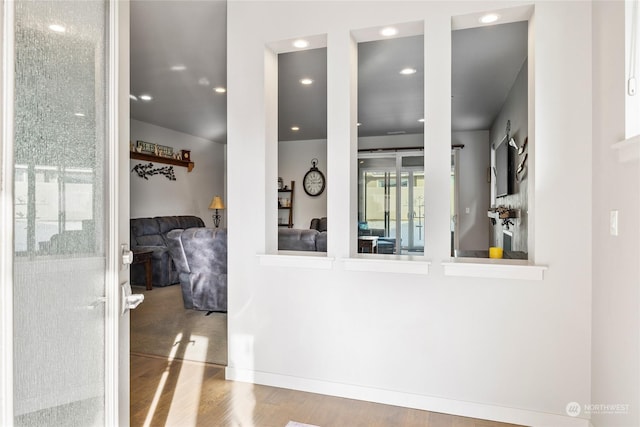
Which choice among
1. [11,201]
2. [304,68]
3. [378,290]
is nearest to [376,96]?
[304,68]

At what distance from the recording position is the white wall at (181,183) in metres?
6.76

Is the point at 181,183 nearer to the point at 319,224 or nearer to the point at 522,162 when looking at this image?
the point at 319,224

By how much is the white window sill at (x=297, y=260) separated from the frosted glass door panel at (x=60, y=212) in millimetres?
1463

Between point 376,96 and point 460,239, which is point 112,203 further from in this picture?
point 460,239

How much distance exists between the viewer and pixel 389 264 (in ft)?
7.84

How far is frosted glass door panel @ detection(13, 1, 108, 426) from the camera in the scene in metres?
0.93

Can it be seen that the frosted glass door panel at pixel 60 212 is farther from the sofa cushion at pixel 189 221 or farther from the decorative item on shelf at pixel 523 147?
the sofa cushion at pixel 189 221

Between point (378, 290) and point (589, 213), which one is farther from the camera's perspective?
point (378, 290)

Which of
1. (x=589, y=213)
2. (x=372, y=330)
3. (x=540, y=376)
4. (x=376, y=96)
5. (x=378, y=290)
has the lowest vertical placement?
(x=540, y=376)

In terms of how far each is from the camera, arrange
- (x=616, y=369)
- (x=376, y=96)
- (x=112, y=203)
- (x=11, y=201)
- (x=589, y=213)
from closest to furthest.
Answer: (x=11, y=201), (x=112, y=203), (x=616, y=369), (x=589, y=213), (x=376, y=96)

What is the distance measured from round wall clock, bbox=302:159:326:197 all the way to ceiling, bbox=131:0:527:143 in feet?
5.63

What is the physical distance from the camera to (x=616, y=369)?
1741mm

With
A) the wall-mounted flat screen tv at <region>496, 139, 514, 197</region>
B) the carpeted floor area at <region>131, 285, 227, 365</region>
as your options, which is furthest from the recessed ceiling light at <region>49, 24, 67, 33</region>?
the wall-mounted flat screen tv at <region>496, 139, 514, 197</region>

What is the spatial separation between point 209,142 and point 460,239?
18.6 ft
